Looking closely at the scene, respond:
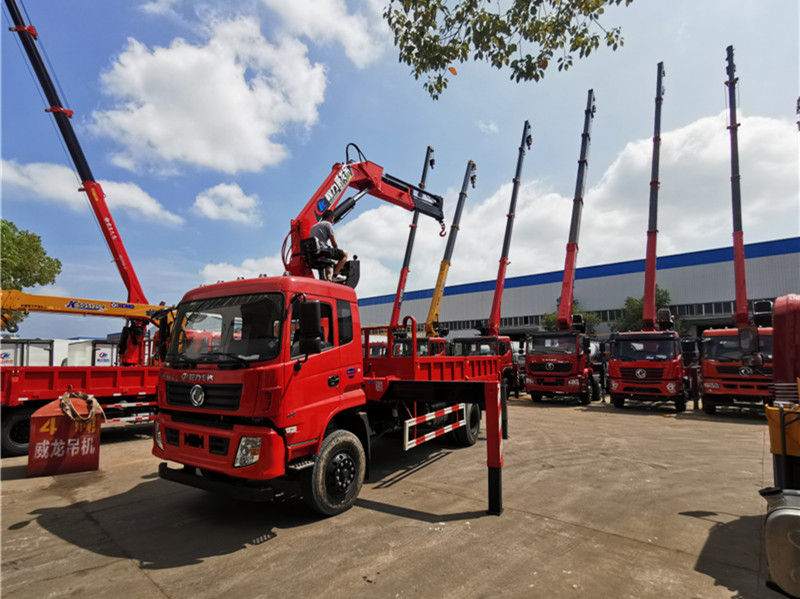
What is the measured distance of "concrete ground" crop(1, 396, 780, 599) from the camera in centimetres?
338

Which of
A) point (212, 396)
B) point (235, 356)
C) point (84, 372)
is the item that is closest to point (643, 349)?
point (235, 356)

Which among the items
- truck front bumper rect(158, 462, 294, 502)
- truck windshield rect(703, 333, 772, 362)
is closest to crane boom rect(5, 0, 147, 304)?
truck front bumper rect(158, 462, 294, 502)

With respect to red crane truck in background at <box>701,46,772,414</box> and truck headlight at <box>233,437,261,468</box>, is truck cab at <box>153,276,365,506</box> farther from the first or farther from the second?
red crane truck in background at <box>701,46,772,414</box>

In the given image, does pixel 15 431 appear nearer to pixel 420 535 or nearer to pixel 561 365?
pixel 420 535

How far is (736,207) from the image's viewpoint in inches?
694

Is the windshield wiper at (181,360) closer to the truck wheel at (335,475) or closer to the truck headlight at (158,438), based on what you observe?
the truck headlight at (158,438)

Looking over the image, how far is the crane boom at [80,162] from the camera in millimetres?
10492

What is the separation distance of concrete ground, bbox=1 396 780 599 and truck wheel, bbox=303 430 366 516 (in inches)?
7.7

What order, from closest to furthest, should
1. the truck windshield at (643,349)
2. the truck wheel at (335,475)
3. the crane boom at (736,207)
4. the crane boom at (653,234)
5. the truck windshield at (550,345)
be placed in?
1. the truck wheel at (335,475)
2. the truck windshield at (643,349)
3. the truck windshield at (550,345)
4. the crane boom at (736,207)
5. the crane boom at (653,234)

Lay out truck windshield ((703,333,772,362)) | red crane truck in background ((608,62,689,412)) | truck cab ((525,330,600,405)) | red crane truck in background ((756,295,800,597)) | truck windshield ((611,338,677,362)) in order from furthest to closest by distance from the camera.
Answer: truck cab ((525,330,600,405)) → truck windshield ((611,338,677,362)) → red crane truck in background ((608,62,689,412)) → truck windshield ((703,333,772,362)) → red crane truck in background ((756,295,800,597))

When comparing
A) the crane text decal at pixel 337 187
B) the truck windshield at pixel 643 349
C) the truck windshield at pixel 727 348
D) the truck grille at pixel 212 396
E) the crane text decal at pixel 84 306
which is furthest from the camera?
the truck windshield at pixel 643 349

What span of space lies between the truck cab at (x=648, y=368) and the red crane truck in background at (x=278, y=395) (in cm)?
1037

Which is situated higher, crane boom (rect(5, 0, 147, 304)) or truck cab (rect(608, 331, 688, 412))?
crane boom (rect(5, 0, 147, 304))

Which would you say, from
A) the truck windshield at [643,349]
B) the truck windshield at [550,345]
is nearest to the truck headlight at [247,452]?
the truck windshield at [643,349]
